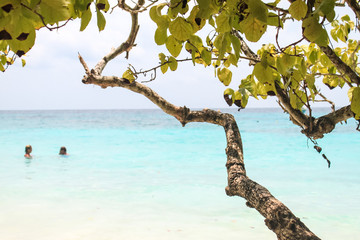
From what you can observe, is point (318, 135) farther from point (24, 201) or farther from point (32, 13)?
point (24, 201)

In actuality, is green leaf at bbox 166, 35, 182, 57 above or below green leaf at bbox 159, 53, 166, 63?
below

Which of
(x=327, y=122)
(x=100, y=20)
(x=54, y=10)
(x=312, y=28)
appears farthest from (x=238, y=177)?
(x=54, y=10)

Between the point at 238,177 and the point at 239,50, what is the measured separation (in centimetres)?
85

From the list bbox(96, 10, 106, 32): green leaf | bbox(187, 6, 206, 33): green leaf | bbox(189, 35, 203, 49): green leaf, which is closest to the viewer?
bbox(96, 10, 106, 32): green leaf

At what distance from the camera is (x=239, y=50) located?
1177 millimetres

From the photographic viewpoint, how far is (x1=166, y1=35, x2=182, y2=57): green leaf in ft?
4.53

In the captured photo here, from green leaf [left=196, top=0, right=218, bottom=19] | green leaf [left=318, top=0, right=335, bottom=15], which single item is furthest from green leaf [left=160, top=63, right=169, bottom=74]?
green leaf [left=318, top=0, right=335, bottom=15]

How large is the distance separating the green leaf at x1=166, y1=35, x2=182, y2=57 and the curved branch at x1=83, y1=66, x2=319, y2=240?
734mm

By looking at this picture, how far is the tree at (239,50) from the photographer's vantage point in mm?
966

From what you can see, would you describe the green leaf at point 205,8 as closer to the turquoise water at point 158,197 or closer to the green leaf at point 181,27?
the green leaf at point 181,27

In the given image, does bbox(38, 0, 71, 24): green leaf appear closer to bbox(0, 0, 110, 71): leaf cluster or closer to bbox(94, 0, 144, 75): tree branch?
bbox(0, 0, 110, 71): leaf cluster

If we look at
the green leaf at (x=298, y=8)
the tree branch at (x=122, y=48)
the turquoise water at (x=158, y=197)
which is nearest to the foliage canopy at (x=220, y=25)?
the green leaf at (x=298, y=8)

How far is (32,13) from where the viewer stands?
87cm

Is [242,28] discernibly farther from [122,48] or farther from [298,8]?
[122,48]
